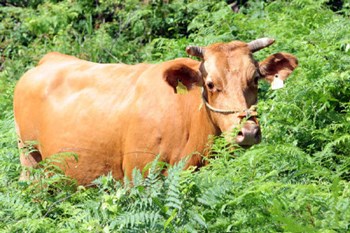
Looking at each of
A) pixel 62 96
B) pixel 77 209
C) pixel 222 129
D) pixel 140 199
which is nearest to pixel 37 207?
pixel 77 209

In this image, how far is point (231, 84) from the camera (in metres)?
8.68

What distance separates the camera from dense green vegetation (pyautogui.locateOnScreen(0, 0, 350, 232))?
6.75m

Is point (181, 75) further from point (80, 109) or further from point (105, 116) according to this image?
point (80, 109)

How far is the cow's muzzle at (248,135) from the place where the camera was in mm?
8203

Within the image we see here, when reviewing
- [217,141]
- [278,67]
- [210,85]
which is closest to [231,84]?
[210,85]

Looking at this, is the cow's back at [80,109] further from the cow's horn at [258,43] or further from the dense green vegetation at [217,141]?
the cow's horn at [258,43]

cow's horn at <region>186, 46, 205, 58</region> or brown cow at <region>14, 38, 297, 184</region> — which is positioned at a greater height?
cow's horn at <region>186, 46, 205, 58</region>

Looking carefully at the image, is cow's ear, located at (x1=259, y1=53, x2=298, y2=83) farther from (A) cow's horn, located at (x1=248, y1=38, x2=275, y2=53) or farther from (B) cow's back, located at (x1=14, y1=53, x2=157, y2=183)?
(B) cow's back, located at (x1=14, y1=53, x2=157, y2=183)

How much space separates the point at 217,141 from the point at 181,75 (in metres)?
0.92

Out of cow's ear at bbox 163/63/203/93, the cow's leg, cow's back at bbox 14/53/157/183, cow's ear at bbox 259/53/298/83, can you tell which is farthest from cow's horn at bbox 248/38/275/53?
the cow's leg

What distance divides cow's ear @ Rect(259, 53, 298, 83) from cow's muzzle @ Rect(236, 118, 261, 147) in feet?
4.34

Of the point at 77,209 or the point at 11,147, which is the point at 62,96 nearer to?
the point at 11,147

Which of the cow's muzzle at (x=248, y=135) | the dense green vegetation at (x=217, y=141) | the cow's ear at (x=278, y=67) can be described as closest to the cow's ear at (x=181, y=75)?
the cow's ear at (x=278, y=67)

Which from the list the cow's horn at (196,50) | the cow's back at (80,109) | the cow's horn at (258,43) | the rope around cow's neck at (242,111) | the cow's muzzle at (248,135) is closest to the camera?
the cow's muzzle at (248,135)
